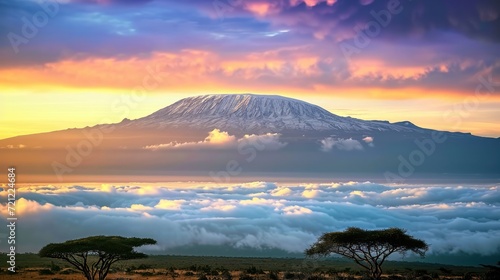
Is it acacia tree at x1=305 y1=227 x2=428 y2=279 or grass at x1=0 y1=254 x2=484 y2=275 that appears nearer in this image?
acacia tree at x1=305 y1=227 x2=428 y2=279

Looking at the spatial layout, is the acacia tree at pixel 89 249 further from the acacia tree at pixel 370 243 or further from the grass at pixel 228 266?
the grass at pixel 228 266

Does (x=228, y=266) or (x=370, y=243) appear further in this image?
(x=228, y=266)

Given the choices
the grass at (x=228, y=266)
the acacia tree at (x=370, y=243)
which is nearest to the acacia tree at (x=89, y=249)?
the acacia tree at (x=370, y=243)

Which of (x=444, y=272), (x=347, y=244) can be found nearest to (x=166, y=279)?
(x=347, y=244)

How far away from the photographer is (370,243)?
188 ft

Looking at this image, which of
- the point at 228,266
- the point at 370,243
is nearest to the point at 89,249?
the point at 370,243

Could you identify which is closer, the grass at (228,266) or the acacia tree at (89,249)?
the acacia tree at (89,249)

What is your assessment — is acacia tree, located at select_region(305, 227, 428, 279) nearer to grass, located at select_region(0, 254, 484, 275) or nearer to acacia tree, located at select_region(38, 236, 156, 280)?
acacia tree, located at select_region(38, 236, 156, 280)

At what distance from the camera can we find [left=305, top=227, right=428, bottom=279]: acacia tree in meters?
56.8

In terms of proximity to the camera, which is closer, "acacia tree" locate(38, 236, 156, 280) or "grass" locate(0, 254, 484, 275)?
"acacia tree" locate(38, 236, 156, 280)

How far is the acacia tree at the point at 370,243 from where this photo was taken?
56.8 meters

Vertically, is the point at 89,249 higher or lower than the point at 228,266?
higher

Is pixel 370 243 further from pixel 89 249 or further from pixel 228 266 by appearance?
pixel 228 266

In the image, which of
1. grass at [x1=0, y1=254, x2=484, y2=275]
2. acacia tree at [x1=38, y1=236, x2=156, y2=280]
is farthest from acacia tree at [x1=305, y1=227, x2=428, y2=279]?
grass at [x1=0, y1=254, x2=484, y2=275]
